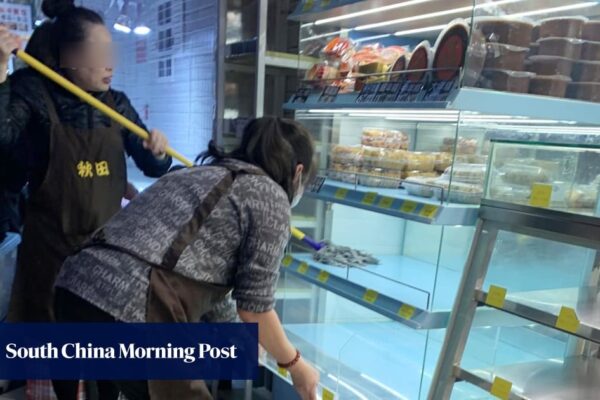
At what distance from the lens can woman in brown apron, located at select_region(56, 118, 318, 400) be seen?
4.04ft

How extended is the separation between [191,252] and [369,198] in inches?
32.2

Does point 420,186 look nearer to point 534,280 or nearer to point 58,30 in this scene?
point 534,280

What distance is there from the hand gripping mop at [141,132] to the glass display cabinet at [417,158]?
4 cm

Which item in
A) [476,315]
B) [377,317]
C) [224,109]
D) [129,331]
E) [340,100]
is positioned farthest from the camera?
[224,109]

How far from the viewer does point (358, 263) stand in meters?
2.25

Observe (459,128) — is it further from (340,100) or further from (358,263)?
(358,263)

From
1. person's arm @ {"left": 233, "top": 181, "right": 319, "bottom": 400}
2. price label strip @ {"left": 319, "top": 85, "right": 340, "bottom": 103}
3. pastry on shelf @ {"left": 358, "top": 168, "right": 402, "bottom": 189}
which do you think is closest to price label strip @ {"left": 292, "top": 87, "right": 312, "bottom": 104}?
price label strip @ {"left": 319, "top": 85, "right": 340, "bottom": 103}

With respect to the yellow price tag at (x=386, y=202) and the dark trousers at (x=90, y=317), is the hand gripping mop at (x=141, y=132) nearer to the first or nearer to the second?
the yellow price tag at (x=386, y=202)

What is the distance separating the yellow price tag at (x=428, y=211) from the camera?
154cm

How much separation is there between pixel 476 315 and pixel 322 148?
1.30m

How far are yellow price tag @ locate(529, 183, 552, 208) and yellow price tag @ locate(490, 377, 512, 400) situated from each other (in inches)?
19.3

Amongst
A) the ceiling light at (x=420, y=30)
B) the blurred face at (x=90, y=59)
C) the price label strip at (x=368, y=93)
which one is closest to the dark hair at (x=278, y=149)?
the price label strip at (x=368, y=93)

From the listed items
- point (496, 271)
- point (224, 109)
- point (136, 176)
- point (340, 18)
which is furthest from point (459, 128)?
point (136, 176)

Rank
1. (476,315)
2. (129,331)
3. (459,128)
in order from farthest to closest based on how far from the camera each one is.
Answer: (459,128), (476,315), (129,331)
